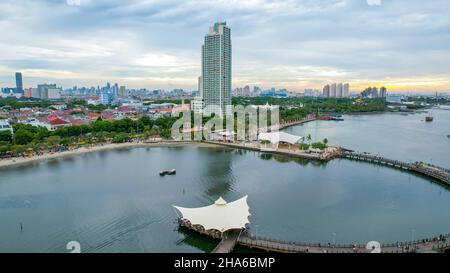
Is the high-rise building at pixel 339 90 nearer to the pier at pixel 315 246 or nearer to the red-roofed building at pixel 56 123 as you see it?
the red-roofed building at pixel 56 123

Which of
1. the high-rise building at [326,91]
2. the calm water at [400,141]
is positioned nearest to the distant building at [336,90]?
the high-rise building at [326,91]

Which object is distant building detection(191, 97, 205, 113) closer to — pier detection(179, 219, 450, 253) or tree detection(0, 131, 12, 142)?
tree detection(0, 131, 12, 142)

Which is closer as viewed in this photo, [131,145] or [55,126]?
[131,145]

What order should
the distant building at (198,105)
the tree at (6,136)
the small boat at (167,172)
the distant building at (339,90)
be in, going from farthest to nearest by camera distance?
the distant building at (339,90), the distant building at (198,105), the tree at (6,136), the small boat at (167,172)

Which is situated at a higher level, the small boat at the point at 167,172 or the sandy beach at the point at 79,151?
the sandy beach at the point at 79,151

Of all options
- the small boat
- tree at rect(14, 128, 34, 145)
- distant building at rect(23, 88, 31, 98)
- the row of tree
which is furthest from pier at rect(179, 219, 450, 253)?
distant building at rect(23, 88, 31, 98)
